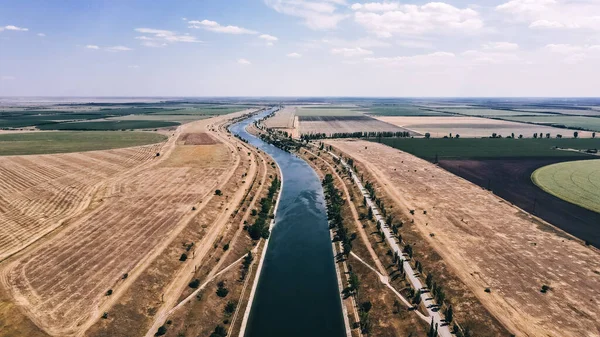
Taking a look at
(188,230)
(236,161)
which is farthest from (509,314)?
(236,161)

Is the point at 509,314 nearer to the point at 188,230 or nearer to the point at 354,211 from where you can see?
the point at 354,211

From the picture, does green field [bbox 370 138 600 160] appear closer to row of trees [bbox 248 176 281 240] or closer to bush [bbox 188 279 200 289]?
row of trees [bbox 248 176 281 240]

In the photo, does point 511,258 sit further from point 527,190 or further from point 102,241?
point 102,241

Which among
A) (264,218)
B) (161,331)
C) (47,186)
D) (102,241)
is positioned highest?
(47,186)

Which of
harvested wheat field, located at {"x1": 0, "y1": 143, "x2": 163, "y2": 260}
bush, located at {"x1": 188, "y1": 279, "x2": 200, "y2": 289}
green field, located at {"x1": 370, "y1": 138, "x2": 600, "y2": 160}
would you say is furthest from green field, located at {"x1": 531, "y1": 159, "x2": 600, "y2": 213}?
harvested wheat field, located at {"x1": 0, "y1": 143, "x2": 163, "y2": 260}

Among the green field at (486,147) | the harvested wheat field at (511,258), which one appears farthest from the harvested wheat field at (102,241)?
the green field at (486,147)

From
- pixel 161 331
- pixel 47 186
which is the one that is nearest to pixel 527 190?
pixel 161 331
